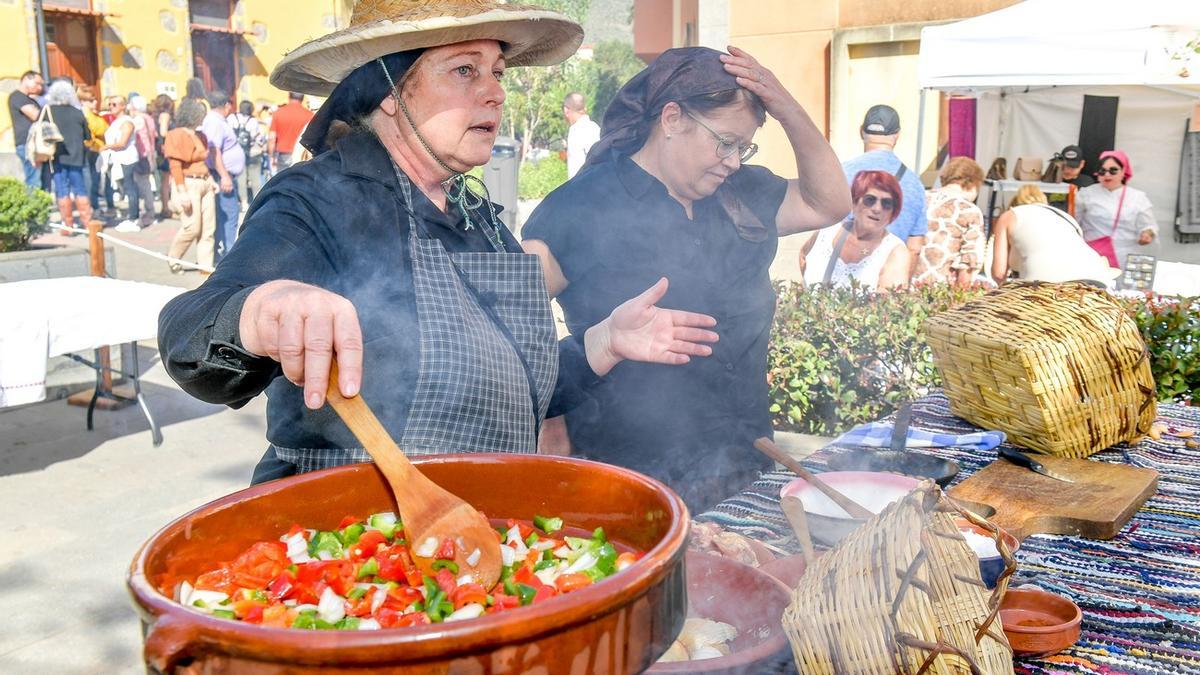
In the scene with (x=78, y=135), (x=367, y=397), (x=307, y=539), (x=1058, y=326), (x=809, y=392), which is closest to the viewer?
(x=307, y=539)

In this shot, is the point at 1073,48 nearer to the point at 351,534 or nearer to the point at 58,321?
the point at 58,321

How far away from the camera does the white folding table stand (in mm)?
A: 4742

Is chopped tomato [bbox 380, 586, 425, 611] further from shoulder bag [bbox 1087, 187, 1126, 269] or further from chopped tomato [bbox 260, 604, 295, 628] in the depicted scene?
shoulder bag [bbox 1087, 187, 1126, 269]

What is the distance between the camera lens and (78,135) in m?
14.7

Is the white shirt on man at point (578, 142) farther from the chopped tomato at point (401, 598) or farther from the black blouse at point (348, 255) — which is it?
the chopped tomato at point (401, 598)

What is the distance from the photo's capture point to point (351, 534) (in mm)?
1324

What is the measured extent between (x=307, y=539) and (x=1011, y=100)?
34.9 ft

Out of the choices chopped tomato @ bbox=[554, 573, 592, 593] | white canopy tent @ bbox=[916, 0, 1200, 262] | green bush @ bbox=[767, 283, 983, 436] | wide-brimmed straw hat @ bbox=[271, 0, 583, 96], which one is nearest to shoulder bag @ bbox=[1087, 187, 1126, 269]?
white canopy tent @ bbox=[916, 0, 1200, 262]

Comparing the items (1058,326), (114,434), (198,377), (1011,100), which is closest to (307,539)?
(198,377)

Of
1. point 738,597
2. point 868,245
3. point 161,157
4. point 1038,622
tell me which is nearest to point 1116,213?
point 868,245

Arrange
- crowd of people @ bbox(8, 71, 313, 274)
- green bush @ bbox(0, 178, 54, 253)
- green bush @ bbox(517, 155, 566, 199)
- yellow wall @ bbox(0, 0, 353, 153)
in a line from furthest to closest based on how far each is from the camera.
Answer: green bush @ bbox(517, 155, 566, 199), yellow wall @ bbox(0, 0, 353, 153), crowd of people @ bbox(8, 71, 313, 274), green bush @ bbox(0, 178, 54, 253)

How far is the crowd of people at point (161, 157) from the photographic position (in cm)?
1151

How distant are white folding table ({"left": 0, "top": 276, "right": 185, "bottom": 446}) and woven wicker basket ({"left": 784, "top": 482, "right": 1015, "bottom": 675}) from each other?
4394mm

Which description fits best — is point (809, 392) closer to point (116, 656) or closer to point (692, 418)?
point (692, 418)
